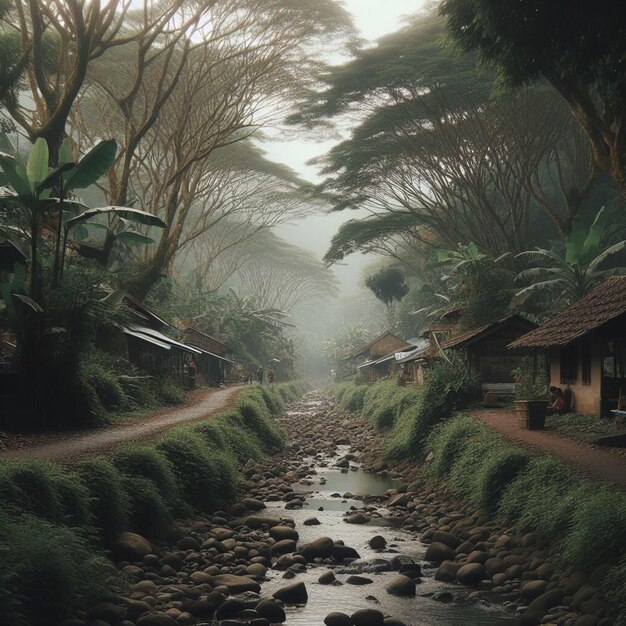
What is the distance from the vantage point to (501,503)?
39.5 ft

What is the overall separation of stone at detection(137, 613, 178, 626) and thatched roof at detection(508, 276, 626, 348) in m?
10.8

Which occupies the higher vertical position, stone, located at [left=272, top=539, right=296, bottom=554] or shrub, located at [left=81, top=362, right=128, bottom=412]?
shrub, located at [left=81, top=362, right=128, bottom=412]

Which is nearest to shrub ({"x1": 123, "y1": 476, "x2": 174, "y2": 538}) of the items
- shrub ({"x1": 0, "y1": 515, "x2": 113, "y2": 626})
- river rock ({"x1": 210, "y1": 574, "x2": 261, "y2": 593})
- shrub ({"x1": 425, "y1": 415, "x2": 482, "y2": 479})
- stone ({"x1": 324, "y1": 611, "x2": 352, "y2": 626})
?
river rock ({"x1": 210, "y1": 574, "x2": 261, "y2": 593})

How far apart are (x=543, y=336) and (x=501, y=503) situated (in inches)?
289

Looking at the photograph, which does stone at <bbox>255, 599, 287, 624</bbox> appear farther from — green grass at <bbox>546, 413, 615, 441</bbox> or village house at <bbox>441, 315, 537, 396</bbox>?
village house at <bbox>441, 315, 537, 396</bbox>

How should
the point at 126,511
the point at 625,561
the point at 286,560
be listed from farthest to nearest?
the point at 286,560
the point at 126,511
the point at 625,561

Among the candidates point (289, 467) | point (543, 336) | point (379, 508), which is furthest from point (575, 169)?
point (379, 508)

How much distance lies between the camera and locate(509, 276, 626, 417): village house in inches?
629

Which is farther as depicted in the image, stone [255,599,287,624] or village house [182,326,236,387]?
village house [182,326,236,387]

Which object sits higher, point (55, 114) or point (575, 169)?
point (575, 169)

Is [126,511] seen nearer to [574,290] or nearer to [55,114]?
[55,114]

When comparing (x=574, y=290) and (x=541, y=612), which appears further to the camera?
(x=574, y=290)

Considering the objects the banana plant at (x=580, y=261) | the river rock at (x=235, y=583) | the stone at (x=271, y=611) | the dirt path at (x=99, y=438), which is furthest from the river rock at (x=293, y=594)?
the banana plant at (x=580, y=261)

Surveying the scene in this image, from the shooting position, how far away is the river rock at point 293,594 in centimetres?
929
